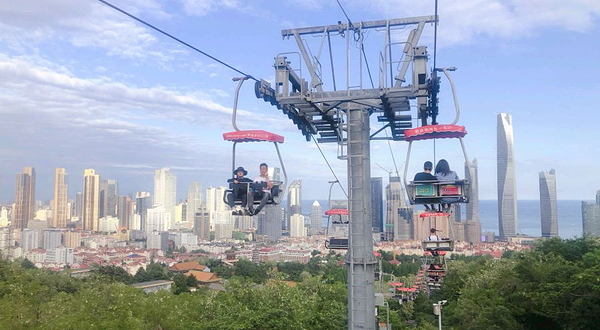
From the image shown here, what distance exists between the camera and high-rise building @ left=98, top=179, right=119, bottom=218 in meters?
138

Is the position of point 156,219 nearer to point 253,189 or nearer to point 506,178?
point 506,178

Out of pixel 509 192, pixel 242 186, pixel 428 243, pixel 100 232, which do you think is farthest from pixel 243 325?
pixel 100 232

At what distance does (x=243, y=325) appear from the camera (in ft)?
44.8

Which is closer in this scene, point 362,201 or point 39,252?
point 362,201

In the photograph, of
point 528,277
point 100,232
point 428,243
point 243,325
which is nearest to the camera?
point 428,243

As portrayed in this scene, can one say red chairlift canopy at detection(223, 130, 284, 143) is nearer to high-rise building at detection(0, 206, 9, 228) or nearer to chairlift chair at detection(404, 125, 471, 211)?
chairlift chair at detection(404, 125, 471, 211)

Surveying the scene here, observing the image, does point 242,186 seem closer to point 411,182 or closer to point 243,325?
point 411,182

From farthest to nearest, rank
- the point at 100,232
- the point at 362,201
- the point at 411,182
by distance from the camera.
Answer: the point at 100,232, the point at 411,182, the point at 362,201

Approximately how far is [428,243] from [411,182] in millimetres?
2386

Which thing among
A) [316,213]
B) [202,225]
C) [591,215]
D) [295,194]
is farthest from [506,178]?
[202,225]

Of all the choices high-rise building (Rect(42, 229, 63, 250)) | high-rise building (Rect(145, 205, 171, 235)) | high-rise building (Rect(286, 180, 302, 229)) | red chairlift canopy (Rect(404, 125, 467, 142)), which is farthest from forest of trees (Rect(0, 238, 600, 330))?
high-rise building (Rect(145, 205, 171, 235))

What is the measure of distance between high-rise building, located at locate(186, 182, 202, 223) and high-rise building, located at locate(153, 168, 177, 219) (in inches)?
235

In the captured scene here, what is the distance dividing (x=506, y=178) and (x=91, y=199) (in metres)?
107

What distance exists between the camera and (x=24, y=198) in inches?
4358
